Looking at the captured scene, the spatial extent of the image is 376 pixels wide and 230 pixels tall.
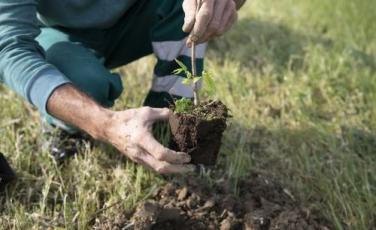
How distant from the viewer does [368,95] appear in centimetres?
296

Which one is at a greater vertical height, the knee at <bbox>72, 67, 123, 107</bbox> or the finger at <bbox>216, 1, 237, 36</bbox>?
the finger at <bbox>216, 1, 237, 36</bbox>

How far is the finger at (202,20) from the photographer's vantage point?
1750mm

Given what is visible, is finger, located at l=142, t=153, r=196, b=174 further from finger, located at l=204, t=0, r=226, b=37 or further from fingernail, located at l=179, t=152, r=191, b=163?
finger, located at l=204, t=0, r=226, b=37

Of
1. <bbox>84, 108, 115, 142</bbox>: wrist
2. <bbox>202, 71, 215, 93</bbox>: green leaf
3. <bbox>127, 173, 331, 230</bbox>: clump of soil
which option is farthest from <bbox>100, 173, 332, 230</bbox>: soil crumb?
<bbox>202, 71, 215, 93</bbox>: green leaf

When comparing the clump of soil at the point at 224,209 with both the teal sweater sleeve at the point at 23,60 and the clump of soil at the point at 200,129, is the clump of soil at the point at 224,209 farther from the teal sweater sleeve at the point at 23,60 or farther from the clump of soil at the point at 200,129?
the teal sweater sleeve at the point at 23,60

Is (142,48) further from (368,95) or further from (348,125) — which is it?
(368,95)

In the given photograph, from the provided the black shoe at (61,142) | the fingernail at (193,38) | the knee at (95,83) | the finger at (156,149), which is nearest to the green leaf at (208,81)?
the fingernail at (193,38)

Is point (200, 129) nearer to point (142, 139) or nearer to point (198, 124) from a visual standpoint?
point (198, 124)

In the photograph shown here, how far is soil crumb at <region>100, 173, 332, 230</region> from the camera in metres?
2.05

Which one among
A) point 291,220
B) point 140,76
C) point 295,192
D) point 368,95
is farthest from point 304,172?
point 140,76

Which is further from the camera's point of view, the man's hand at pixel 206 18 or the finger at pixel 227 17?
the finger at pixel 227 17

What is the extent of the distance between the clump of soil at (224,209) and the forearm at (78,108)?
42 centimetres

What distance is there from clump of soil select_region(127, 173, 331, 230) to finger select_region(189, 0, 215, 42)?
2.09ft

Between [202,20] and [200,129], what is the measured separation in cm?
32
